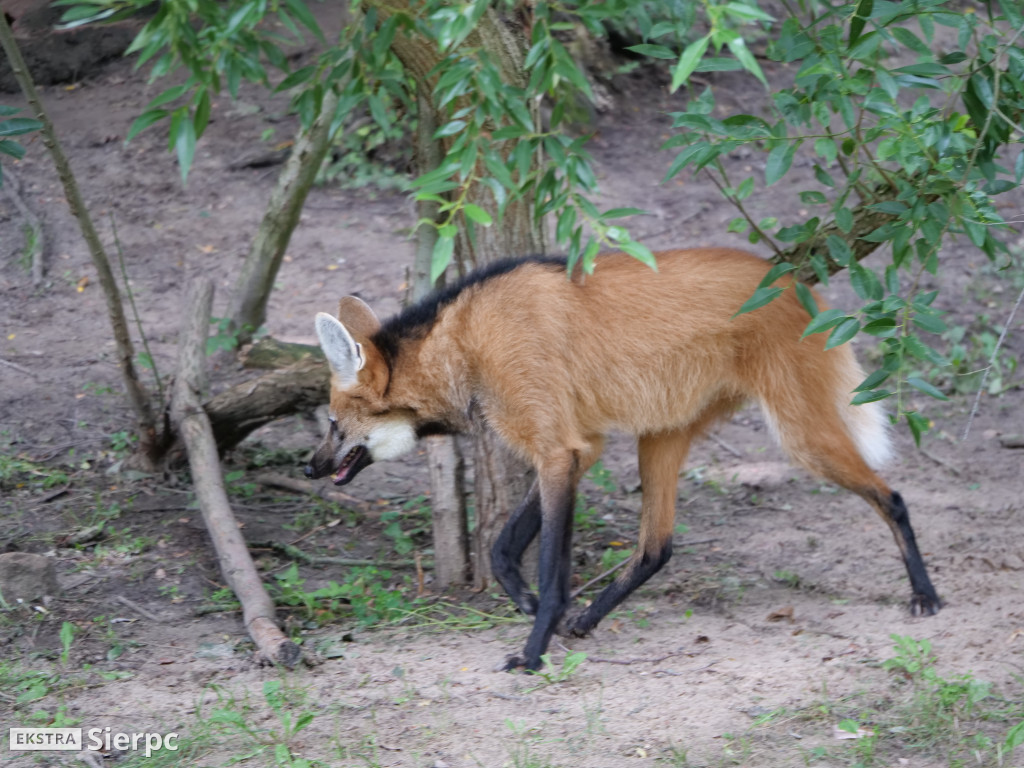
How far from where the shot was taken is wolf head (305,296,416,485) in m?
3.31

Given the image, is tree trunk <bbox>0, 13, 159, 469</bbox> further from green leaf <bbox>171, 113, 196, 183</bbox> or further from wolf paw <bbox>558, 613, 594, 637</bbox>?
wolf paw <bbox>558, 613, 594, 637</bbox>

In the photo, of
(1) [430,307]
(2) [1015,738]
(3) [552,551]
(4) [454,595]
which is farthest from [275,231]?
(2) [1015,738]

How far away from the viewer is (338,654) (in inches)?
121

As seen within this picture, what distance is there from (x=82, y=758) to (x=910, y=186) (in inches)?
105

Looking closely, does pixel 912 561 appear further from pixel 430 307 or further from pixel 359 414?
pixel 359 414

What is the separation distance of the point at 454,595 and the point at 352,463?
2.27ft

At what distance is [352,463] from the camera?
11.4ft

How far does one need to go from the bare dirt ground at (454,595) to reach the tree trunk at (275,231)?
347 mm

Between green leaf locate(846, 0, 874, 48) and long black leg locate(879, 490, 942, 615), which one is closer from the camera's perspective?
green leaf locate(846, 0, 874, 48)

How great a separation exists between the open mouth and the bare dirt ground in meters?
0.52

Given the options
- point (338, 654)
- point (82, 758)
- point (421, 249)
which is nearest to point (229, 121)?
point (421, 249)

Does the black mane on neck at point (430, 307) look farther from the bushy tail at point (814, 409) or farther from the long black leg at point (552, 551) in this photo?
the bushy tail at point (814, 409)

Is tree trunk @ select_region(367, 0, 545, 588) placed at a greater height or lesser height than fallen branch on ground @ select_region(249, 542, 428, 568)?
greater

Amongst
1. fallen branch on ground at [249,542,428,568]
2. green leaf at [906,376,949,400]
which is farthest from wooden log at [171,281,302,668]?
green leaf at [906,376,949,400]
